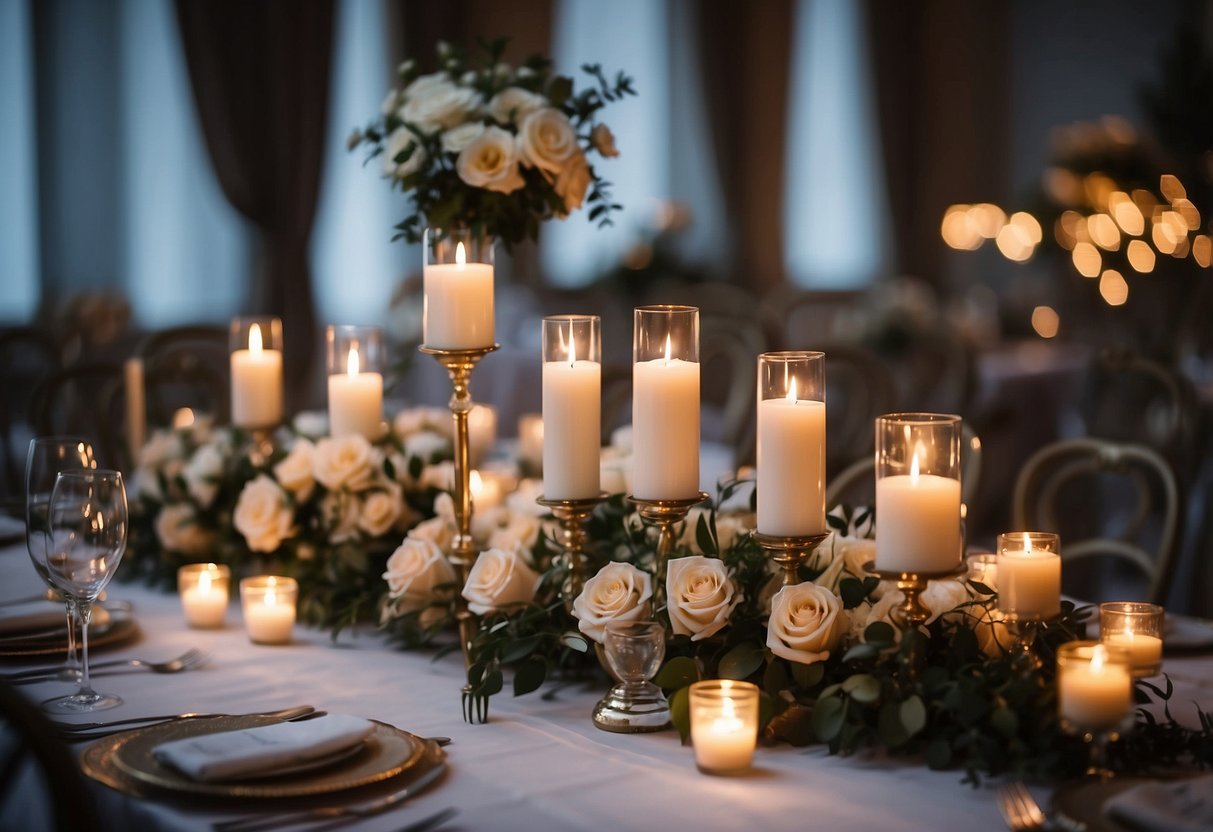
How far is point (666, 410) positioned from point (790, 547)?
212 mm

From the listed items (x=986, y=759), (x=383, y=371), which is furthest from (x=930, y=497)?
(x=383, y=371)

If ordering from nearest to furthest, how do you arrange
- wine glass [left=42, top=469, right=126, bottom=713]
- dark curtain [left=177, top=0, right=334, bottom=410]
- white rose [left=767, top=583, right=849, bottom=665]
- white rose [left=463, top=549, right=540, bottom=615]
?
1. white rose [left=767, top=583, right=849, bottom=665]
2. wine glass [left=42, top=469, right=126, bottom=713]
3. white rose [left=463, top=549, right=540, bottom=615]
4. dark curtain [left=177, top=0, right=334, bottom=410]

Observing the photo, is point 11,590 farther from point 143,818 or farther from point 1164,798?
point 1164,798

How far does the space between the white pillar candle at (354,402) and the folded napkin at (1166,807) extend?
4.27ft

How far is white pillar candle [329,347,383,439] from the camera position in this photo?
2.08 metres

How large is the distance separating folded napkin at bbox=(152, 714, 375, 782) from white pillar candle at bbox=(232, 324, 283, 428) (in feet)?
3.36

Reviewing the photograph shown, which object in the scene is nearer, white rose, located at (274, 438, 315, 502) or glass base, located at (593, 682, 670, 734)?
glass base, located at (593, 682, 670, 734)

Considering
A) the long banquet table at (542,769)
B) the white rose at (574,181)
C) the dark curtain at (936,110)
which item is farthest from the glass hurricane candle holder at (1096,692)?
the dark curtain at (936,110)

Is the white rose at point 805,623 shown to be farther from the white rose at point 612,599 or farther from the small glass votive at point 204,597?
the small glass votive at point 204,597

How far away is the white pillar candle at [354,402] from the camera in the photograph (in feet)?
6.81

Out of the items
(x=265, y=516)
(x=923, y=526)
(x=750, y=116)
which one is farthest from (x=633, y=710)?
(x=750, y=116)

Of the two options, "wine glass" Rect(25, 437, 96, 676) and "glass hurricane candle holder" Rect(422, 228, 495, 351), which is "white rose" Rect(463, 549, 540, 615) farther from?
"wine glass" Rect(25, 437, 96, 676)

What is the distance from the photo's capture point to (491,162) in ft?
5.41

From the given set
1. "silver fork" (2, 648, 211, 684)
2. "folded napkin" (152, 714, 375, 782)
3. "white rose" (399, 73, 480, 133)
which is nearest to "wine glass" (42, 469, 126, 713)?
"silver fork" (2, 648, 211, 684)
